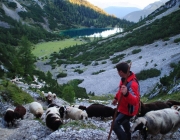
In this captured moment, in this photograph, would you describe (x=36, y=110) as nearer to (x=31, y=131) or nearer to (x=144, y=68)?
(x=31, y=131)

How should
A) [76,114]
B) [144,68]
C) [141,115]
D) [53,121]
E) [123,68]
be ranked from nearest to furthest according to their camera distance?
[123,68] → [141,115] → [53,121] → [76,114] → [144,68]

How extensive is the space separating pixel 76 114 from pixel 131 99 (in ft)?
26.0

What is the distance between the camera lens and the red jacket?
7.59 m

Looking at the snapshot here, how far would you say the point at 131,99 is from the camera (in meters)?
7.58

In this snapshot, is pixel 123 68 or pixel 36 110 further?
pixel 36 110

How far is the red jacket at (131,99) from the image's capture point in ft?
24.9

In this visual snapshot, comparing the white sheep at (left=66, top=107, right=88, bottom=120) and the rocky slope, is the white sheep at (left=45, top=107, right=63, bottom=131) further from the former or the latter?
the rocky slope

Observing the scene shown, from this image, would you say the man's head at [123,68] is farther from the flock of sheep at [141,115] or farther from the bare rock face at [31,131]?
the bare rock face at [31,131]

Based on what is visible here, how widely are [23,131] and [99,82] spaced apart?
36843mm

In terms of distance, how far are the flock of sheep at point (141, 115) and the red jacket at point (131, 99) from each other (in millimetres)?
1759

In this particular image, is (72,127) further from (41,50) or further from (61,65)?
(41,50)

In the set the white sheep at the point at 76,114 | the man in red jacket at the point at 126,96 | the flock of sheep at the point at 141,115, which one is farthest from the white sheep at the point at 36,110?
the man in red jacket at the point at 126,96

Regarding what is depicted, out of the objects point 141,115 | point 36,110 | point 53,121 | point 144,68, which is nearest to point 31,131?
point 53,121

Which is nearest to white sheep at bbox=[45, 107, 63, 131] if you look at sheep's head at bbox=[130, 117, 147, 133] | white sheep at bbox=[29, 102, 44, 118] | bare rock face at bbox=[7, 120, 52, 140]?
bare rock face at bbox=[7, 120, 52, 140]
